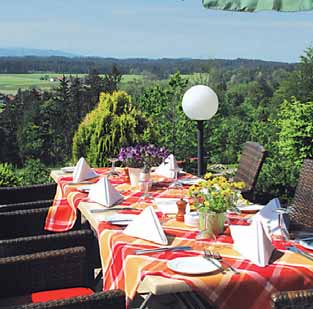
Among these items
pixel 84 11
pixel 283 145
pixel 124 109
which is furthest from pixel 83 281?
pixel 84 11

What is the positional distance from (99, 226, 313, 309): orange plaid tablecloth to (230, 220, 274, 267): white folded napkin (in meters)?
0.03

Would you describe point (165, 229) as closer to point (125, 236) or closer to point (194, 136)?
point (125, 236)

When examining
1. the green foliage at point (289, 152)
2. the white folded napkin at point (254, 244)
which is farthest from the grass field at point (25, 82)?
the white folded napkin at point (254, 244)

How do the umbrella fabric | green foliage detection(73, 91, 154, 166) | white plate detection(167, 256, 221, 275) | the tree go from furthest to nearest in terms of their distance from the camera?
1. the tree
2. green foliage detection(73, 91, 154, 166)
3. white plate detection(167, 256, 221, 275)
4. the umbrella fabric

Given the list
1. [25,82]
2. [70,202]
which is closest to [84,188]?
[70,202]

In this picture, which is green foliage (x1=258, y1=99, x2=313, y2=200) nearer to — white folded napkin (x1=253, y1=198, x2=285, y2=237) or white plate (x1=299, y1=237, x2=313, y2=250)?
white folded napkin (x1=253, y1=198, x2=285, y2=237)

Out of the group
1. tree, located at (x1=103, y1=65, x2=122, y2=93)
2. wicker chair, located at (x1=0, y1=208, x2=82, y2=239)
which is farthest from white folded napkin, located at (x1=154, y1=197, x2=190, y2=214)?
tree, located at (x1=103, y1=65, x2=122, y2=93)

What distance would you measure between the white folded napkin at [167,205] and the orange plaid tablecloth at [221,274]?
48 centimetres

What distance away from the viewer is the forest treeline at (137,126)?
573 cm

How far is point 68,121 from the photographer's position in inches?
257

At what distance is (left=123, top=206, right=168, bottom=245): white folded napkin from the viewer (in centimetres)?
243

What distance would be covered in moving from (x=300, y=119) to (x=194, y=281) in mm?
4137

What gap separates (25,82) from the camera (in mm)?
6598

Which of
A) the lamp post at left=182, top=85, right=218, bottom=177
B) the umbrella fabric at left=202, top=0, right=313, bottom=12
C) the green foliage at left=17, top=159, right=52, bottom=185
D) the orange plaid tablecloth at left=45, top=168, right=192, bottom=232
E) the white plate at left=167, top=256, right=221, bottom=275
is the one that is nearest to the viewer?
the umbrella fabric at left=202, top=0, right=313, bottom=12
